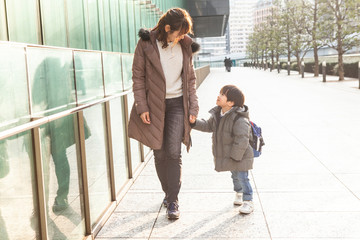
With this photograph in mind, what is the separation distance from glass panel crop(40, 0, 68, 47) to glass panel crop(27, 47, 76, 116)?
0.54 m

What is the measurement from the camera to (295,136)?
29.3 feet

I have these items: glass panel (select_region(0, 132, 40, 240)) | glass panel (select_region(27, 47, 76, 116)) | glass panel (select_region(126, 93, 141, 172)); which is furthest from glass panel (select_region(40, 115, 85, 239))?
glass panel (select_region(126, 93, 141, 172))

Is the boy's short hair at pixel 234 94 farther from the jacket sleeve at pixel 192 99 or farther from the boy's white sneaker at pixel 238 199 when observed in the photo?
the boy's white sneaker at pixel 238 199

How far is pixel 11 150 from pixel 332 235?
267 centimetres

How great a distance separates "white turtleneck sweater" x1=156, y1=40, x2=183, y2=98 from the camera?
4375 millimetres

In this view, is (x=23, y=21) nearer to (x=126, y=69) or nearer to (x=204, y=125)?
(x=204, y=125)

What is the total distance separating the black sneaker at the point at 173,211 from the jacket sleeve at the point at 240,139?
692 mm

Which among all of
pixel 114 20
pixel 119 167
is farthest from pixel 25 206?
pixel 114 20

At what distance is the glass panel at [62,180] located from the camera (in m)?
3.10

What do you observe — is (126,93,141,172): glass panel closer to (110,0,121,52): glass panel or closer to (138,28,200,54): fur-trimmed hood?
(110,0,121,52): glass panel

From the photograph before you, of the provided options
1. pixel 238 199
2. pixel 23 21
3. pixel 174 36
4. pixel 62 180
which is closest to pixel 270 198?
pixel 238 199

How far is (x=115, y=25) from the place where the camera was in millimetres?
7160

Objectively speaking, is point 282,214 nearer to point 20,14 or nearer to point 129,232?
point 129,232

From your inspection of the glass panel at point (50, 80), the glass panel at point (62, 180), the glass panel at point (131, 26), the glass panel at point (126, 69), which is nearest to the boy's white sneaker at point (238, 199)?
the glass panel at point (62, 180)
